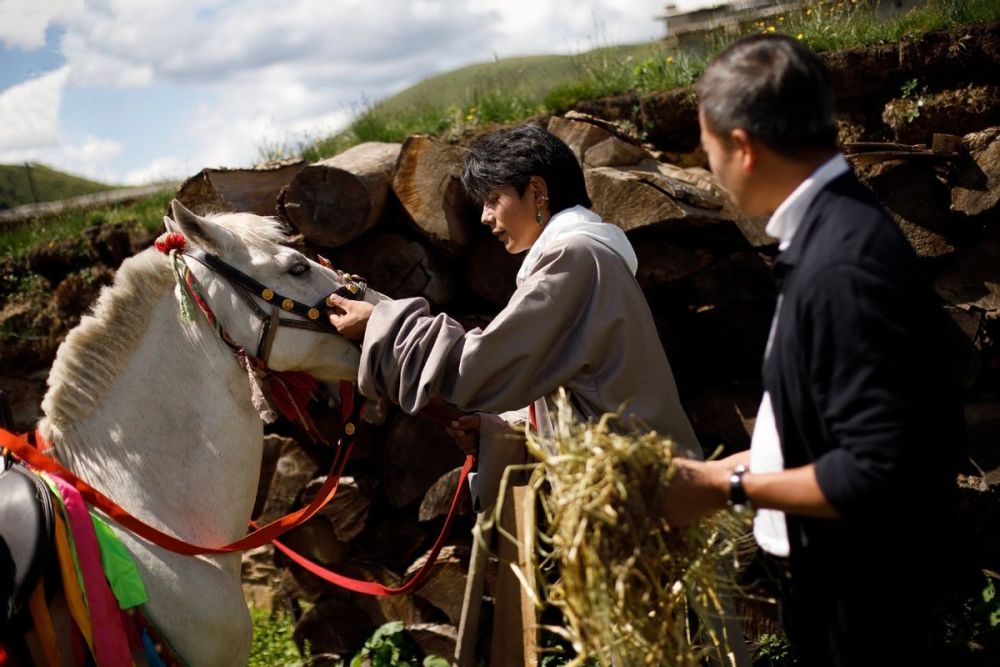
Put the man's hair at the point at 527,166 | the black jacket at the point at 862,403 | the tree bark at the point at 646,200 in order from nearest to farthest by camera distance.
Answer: the black jacket at the point at 862,403, the man's hair at the point at 527,166, the tree bark at the point at 646,200

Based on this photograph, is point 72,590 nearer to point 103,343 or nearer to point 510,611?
point 103,343

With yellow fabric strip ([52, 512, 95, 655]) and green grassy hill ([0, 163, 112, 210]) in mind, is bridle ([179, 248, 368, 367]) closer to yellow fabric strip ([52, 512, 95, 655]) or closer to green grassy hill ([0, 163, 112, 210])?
yellow fabric strip ([52, 512, 95, 655])


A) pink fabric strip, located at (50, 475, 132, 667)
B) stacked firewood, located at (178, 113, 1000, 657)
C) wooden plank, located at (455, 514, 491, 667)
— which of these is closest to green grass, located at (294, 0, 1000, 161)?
stacked firewood, located at (178, 113, 1000, 657)

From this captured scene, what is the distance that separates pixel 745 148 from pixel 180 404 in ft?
5.87

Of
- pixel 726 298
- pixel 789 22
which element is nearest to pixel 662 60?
pixel 789 22

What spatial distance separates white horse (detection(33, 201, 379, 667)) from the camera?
246 cm

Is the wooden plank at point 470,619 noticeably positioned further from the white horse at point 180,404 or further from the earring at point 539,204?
the earring at point 539,204

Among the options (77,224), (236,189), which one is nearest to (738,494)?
(236,189)

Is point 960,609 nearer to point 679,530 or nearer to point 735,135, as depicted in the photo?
point 679,530

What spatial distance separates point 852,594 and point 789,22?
453cm

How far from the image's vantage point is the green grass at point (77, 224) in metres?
5.17

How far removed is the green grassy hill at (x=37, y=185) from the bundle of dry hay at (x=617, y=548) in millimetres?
10870

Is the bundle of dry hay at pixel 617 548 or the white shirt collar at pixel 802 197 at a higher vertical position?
the white shirt collar at pixel 802 197

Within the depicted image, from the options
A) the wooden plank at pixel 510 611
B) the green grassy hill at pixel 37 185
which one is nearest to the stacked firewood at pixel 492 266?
the wooden plank at pixel 510 611
